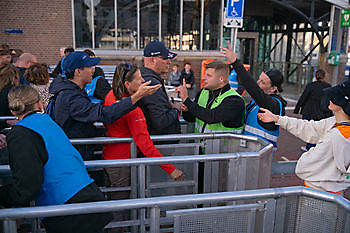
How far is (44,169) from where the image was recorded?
6.10 ft

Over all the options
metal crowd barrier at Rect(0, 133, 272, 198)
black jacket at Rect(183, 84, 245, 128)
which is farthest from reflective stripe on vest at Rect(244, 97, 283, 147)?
metal crowd barrier at Rect(0, 133, 272, 198)

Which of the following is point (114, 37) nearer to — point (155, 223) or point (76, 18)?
point (76, 18)

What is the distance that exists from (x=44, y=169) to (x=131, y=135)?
1192mm

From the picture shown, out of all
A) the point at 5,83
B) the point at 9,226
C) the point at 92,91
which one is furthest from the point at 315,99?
the point at 9,226

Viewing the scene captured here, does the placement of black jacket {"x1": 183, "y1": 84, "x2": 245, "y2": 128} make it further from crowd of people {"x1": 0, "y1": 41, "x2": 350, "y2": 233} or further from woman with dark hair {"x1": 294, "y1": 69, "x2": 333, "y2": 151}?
woman with dark hair {"x1": 294, "y1": 69, "x2": 333, "y2": 151}

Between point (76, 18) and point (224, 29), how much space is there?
720 cm

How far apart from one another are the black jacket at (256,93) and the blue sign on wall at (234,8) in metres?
2.76

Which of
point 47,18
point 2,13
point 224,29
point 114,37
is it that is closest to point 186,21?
point 224,29

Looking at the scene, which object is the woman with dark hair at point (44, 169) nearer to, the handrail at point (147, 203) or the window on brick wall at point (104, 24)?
the handrail at point (147, 203)

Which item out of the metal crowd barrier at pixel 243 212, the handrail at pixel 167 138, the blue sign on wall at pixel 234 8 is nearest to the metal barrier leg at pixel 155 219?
the metal crowd barrier at pixel 243 212

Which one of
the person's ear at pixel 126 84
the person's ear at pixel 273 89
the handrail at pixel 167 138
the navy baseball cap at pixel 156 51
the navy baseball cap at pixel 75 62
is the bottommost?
the handrail at pixel 167 138

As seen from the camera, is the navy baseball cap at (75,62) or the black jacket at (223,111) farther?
the black jacket at (223,111)

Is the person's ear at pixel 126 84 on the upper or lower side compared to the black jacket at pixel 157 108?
upper

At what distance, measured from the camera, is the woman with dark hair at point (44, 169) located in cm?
176
